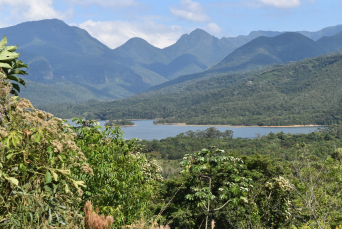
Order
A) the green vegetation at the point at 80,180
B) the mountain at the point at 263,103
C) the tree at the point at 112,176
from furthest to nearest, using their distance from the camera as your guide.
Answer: the mountain at the point at 263,103 → the tree at the point at 112,176 → the green vegetation at the point at 80,180

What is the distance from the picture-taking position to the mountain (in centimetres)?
9450

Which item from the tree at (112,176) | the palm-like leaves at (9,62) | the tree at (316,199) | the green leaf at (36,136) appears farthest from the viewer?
the tree at (112,176)

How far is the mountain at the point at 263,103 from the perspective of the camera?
3720 inches

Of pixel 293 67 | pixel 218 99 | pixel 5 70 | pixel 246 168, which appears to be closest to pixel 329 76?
pixel 293 67

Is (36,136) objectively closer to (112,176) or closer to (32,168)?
(32,168)

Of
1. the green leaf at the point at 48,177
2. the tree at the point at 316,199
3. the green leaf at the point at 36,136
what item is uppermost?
the green leaf at the point at 36,136

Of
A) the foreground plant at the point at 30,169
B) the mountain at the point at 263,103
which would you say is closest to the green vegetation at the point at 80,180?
the foreground plant at the point at 30,169

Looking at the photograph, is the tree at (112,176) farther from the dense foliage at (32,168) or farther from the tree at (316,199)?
the tree at (316,199)

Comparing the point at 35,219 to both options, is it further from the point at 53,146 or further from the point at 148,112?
the point at 148,112

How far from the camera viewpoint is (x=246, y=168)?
9.75m

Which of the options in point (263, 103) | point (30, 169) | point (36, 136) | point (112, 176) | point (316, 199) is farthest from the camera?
point (263, 103)

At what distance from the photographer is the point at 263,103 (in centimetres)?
11006

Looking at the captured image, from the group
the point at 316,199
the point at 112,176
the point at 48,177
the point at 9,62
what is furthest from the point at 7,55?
the point at 316,199

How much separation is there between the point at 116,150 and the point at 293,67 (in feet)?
462
